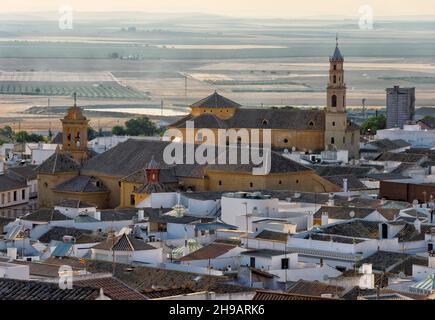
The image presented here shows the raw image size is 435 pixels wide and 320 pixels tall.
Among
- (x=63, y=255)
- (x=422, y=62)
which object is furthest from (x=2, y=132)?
(x=422, y=62)

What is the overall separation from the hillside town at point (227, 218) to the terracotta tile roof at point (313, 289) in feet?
0.13

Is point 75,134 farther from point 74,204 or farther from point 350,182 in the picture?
point 74,204

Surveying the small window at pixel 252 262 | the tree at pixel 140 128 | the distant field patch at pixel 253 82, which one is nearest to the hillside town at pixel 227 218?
the small window at pixel 252 262

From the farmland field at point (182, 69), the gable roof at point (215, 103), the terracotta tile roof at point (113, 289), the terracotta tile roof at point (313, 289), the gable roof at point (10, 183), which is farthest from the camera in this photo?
the farmland field at point (182, 69)

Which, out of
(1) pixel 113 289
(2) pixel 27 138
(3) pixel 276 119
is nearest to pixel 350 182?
(3) pixel 276 119

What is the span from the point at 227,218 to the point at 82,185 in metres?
9.84

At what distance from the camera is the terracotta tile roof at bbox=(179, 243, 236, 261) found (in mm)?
25250

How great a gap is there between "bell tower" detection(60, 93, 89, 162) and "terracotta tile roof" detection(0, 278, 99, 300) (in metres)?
33.0

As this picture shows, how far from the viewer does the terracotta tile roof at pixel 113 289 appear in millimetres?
12945

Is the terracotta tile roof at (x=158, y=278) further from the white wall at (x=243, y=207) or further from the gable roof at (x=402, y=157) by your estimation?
the gable roof at (x=402, y=157)

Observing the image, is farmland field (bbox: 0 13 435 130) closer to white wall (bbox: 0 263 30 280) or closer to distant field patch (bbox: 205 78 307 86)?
distant field patch (bbox: 205 78 307 86)

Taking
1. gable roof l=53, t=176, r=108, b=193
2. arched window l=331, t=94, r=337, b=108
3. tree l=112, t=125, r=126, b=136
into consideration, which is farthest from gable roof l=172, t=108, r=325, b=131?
tree l=112, t=125, r=126, b=136

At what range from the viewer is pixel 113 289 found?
44.5 feet
